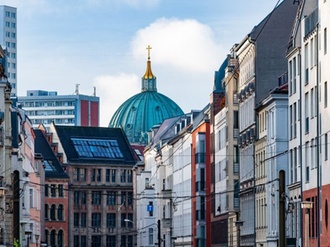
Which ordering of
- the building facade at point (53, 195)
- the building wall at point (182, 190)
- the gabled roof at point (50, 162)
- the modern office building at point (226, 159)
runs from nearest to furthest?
the modern office building at point (226, 159) < the building wall at point (182, 190) < the building facade at point (53, 195) < the gabled roof at point (50, 162)

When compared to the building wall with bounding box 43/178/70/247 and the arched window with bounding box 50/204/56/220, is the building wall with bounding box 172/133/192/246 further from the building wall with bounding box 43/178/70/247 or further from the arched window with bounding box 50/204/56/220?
the arched window with bounding box 50/204/56/220

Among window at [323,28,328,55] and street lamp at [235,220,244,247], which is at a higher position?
window at [323,28,328,55]

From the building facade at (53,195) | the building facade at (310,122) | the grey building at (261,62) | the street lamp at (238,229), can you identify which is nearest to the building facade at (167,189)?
the building facade at (53,195)

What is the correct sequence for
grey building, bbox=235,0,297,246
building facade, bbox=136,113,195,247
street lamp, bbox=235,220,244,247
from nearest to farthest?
grey building, bbox=235,0,297,246, street lamp, bbox=235,220,244,247, building facade, bbox=136,113,195,247

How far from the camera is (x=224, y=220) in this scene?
111m

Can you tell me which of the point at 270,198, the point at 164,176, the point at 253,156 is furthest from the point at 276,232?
the point at 164,176

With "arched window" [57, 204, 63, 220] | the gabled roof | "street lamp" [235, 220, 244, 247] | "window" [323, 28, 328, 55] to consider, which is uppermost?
the gabled roof

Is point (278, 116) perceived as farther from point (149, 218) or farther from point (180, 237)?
point (149, 218)

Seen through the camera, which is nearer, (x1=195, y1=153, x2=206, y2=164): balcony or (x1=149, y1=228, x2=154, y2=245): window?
(x1=195, y1=153, x2=206, y2=164): balcony

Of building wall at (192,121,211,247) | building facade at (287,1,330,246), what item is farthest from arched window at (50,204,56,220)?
building facade at (287,1,330,246)

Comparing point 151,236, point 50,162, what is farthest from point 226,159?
point 50,162

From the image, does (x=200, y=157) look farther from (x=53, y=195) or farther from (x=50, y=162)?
(x=53, y=195)

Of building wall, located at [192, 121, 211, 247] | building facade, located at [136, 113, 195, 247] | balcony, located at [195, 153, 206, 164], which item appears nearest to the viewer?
building wall, located at [192, 121, 211, 247]

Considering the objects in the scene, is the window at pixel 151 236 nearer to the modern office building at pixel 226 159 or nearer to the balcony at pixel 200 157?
the balcony at pixel 200 157
